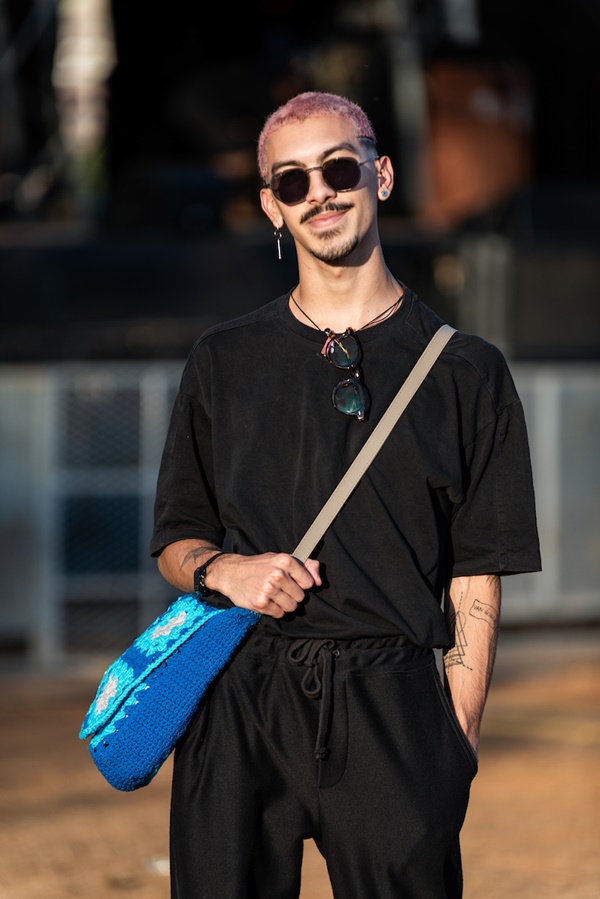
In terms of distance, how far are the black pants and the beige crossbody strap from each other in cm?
20

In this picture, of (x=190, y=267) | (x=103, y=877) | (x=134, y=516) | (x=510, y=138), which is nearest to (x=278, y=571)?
(x=103, y=877)

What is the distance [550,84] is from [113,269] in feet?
16.3

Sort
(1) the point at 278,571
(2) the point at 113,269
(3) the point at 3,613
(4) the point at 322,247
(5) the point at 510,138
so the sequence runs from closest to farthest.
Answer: (1) the point at 278,571 < (4) the point at 322,247 < (3) the point at 3,613 < (2) the point at 113,269 < (5) the point at 510,138

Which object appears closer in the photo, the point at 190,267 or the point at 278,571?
the point at 278,571

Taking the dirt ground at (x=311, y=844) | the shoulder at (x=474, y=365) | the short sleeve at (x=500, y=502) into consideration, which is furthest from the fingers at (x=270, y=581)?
the dirt ground at (x=311, y=844)

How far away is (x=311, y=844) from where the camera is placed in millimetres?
5523

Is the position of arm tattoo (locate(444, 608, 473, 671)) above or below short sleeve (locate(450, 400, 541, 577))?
below

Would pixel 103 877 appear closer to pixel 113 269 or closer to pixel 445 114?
pixel 113 269

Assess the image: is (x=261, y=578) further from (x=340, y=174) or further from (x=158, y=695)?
(x=340, y=174)

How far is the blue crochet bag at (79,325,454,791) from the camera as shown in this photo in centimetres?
256

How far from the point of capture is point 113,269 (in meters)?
11.9

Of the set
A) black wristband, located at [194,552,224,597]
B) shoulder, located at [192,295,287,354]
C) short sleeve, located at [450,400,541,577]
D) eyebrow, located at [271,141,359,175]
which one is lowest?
black wristband, located at [194,552,224,597]

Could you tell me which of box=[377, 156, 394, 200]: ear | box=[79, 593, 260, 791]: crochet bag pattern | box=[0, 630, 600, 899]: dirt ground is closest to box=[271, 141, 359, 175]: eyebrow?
box=[377, 156, 394, 200]: ear

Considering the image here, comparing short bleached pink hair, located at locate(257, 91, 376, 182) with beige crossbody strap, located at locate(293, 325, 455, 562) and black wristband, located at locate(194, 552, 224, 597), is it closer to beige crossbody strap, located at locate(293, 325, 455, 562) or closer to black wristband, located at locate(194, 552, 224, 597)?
beige crossbody strap, located at locate(293, 325, 455, 562)
